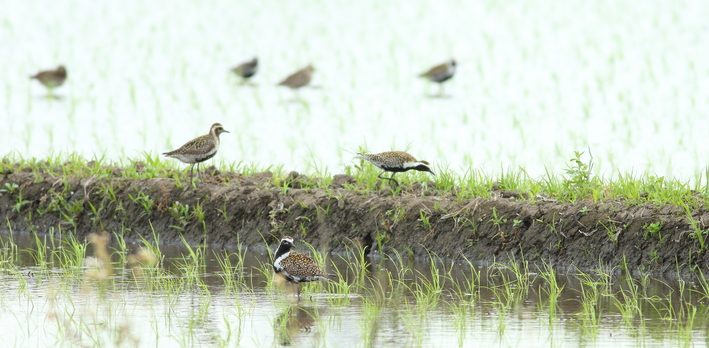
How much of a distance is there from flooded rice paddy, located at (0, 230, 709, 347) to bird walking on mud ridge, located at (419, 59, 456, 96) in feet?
27.4

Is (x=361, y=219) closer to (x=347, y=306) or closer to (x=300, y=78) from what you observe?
(x=347, y=306)

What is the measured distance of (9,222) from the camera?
42.6 feet

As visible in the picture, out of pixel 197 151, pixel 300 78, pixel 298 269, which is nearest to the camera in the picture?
pixel 298 269

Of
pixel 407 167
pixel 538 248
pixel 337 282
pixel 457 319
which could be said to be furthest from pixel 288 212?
pixel 457 319

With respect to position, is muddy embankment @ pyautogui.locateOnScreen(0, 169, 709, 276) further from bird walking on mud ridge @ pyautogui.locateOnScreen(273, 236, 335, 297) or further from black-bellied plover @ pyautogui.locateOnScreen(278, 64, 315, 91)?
black-bellied plover @ pyautogui.locateOnScreen(278, 64, 315, 91)

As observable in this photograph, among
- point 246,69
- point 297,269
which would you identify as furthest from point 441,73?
point 297,269

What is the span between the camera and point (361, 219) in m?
11.9

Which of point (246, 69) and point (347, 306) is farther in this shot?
point (246, 69)

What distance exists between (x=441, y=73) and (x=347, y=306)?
10.8 meters

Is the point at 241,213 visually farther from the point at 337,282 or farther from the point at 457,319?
the point at 457,319

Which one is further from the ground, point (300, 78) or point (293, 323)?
point (300, 78)

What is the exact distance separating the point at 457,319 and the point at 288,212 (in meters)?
4.37

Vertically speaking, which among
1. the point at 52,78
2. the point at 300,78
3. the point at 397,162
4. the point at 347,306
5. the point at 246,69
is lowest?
the point at 347,306

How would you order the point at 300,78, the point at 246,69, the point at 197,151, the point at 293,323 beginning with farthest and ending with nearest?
the point at 246,69 < the point at 300,78 < the point at 197,151 < the point at 293,323
